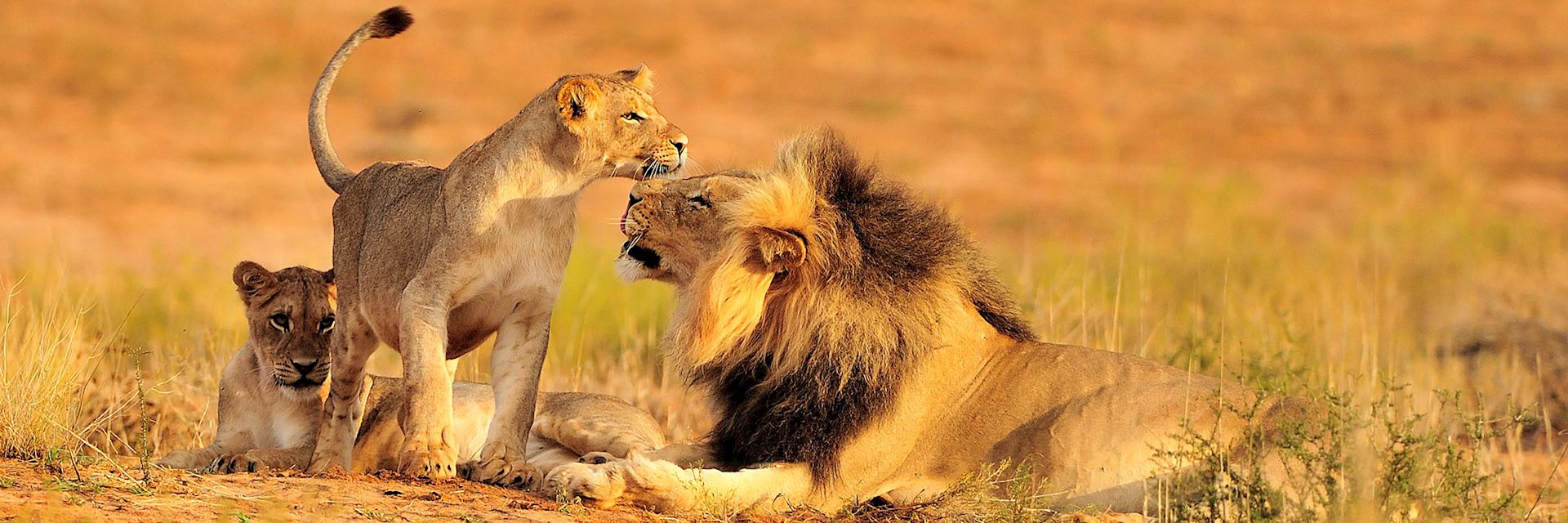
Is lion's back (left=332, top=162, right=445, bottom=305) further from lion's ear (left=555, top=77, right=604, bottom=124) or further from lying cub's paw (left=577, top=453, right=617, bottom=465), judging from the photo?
lying cub's paw (left=577, top=453, right=617, bottom=465)

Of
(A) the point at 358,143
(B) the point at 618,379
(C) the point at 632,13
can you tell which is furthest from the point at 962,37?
(B) the point at 618,379

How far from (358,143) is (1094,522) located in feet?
49.6

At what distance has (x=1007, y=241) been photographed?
626 inches

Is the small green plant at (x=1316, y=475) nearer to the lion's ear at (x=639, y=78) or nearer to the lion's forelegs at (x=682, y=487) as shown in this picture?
the lion's forelegs at (x=682, y=487)

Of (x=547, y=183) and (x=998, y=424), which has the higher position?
(x=547, y=183)

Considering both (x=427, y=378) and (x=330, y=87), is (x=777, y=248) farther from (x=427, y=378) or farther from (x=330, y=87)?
(x=330, y=87)

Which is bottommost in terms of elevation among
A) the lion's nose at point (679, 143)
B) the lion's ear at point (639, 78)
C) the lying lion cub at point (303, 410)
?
the lying lion cub at point (303, 410)

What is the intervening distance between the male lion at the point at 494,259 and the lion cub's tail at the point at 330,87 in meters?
0.67

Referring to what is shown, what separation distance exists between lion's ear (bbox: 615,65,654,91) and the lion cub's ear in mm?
1385

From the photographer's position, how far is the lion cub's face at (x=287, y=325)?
6070 mm

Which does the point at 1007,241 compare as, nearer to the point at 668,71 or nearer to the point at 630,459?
the point at 668,71

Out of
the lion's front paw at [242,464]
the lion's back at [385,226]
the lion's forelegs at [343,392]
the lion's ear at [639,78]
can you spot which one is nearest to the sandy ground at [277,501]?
the lion's front paw at [242,464]

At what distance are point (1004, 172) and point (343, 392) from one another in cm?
1486

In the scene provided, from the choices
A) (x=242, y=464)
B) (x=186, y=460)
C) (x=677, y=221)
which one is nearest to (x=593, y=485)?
(x=677, y=221)
